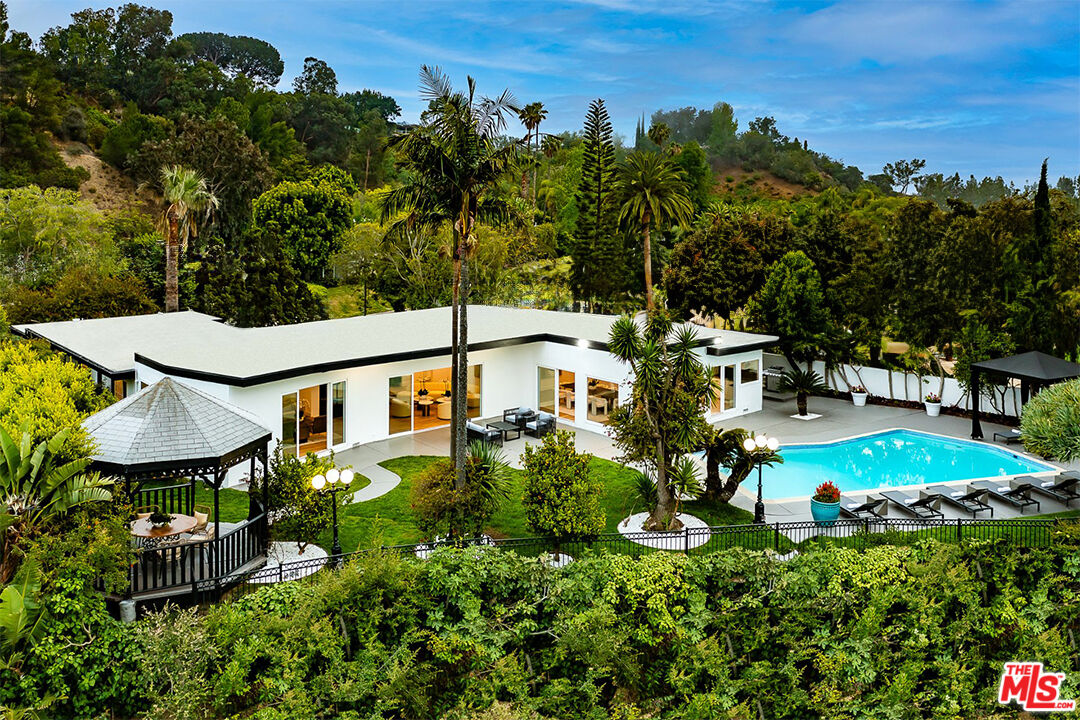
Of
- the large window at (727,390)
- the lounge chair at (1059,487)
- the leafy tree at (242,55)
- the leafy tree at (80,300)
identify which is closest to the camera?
the lounge chair at (1059,487)

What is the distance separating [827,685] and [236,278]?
31.0m

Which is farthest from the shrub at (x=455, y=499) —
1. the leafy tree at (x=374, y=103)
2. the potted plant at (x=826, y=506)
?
the leafy tree at (x=374, y=103)

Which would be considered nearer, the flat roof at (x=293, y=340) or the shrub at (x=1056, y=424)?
the shrub at (x=1056, y=424)

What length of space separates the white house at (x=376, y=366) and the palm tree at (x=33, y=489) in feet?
19.0

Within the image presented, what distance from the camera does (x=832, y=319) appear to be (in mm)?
26859

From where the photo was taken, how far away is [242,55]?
3654 inches

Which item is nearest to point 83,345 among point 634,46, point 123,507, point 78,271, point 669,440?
point 78,271

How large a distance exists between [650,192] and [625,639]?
1155 centimetres

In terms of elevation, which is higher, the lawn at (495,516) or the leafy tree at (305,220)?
the leafy tree at (305,220)

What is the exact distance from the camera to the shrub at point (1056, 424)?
1466cm

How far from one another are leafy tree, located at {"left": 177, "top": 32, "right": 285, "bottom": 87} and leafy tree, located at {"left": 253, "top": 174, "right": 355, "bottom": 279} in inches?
2082

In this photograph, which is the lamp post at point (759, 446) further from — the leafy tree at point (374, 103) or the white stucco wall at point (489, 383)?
the leafy tree at point (374, 103)

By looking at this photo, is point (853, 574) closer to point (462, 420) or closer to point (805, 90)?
point (462, 420)

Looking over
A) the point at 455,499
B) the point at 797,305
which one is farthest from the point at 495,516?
the point at 797,305
